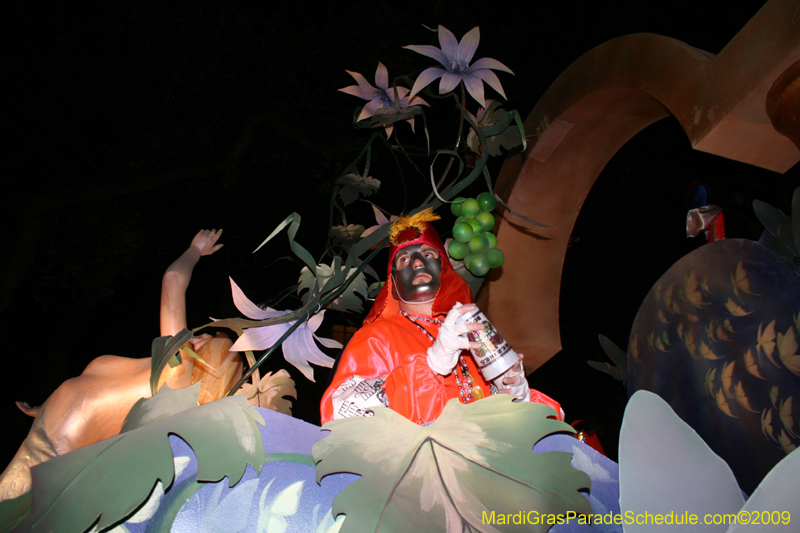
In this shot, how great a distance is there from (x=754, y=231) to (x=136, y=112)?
4.51m

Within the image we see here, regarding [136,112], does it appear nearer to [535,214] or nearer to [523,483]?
[535,214]

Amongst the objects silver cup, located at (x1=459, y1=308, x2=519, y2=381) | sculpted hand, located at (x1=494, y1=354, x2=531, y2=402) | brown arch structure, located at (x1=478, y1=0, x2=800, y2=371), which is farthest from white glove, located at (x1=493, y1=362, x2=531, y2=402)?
brown arch structure, located at (x1=478, y1=0, x2=800, y2=371)

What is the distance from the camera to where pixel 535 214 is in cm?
199

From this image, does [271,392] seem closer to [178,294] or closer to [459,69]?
[178,294]

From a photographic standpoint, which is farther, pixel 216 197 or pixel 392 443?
pixel 216 197

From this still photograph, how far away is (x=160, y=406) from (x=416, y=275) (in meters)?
0.94

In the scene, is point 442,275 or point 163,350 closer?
point 163,350

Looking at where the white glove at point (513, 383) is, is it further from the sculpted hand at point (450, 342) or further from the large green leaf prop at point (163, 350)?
the large green leaf prop at point (163, 350)

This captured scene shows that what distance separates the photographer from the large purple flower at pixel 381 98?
1.73 metres

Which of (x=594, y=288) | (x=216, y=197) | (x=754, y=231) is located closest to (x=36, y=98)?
(x=216, y=197)

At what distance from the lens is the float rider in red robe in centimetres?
130

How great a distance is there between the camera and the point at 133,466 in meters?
0.82

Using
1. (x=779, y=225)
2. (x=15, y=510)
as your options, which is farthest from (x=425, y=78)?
(x=15, y=510)

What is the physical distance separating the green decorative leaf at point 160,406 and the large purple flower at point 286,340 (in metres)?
0.28
